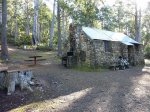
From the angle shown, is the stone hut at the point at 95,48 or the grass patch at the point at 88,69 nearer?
the grass patch at the point at 88,69

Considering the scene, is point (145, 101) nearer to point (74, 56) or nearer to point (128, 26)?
point (74, 56)

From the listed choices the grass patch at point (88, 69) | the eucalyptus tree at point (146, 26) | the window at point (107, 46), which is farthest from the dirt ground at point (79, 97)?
the eucalyptus tree at point (146, 26)

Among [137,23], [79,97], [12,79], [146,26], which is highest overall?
[146,26]

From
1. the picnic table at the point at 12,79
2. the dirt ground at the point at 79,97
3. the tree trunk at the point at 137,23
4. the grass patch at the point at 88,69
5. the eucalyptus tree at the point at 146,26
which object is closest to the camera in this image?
the dirt ground at the point at 79,97

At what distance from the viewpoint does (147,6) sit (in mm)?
39188

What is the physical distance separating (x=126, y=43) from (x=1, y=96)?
512 inches

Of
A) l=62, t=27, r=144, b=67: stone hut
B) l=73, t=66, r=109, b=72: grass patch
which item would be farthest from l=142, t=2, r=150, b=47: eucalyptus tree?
l=73, t=66, r=109, b=72: grass patch

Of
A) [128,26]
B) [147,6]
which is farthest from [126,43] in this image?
[128,26]

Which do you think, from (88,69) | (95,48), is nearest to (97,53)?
(95,48)

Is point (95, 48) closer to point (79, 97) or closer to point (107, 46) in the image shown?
point (107, 46)

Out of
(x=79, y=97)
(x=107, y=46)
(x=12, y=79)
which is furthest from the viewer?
(x=107, y=46)

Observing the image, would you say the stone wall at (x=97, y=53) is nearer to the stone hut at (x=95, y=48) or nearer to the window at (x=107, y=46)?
the stone hut at (x=95, y=48)

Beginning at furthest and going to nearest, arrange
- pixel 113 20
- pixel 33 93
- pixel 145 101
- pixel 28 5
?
1. pixel 113 20
2. pixel 28 5
3. pixel 33 93
4. pixel 145 101

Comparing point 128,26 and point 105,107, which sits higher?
point 128,26
